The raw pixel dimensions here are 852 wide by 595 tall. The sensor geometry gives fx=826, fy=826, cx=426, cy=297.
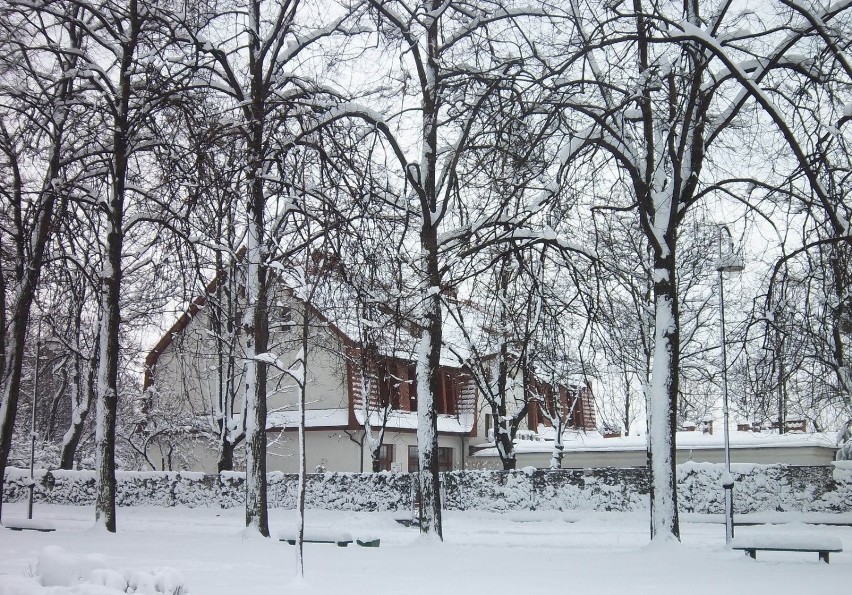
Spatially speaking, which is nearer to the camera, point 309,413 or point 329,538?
point 329,538

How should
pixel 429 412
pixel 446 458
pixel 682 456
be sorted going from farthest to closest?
pixel 446 458 < pixel 682 456 < pixel 429 412

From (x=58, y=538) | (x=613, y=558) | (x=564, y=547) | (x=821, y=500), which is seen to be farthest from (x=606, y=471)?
(x=58, y=538)

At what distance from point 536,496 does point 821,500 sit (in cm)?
907

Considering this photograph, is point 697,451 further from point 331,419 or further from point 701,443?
point 331,419

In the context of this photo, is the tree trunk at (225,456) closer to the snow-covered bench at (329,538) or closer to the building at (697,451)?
the building at (697,451)

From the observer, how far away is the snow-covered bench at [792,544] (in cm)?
1478

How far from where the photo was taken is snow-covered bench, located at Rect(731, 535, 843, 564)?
14780 mm

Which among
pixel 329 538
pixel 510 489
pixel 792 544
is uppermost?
pixel 792 544

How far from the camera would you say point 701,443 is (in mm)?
39219

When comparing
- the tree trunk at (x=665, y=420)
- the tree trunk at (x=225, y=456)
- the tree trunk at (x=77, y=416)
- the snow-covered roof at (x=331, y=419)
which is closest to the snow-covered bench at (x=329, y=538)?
the tree trunk at (x=665, y=420)

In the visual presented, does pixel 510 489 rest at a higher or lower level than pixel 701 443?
lower

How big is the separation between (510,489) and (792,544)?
14932 millimetres

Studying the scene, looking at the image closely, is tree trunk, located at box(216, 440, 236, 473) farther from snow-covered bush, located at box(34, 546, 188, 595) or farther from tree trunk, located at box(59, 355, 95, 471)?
snow-covered bush, located at box(34, 546, 188, 595)

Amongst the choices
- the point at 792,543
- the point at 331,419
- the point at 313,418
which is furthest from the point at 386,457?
the point at 792,543
